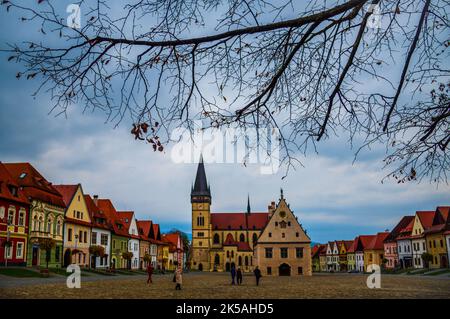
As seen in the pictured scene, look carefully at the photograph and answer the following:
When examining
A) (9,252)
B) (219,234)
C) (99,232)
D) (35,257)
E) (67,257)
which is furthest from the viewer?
(219,234)

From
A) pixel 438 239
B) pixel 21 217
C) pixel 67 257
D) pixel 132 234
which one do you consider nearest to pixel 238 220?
pixel 132 234

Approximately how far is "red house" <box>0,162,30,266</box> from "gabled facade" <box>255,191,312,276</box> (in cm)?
3137

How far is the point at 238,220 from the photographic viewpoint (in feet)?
388

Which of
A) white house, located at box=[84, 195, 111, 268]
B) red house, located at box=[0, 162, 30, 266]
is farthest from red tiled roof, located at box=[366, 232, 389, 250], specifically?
red house, located at box=[0, 162, 30, 266]

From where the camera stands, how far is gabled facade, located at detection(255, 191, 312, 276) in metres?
57.9

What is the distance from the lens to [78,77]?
478 cm

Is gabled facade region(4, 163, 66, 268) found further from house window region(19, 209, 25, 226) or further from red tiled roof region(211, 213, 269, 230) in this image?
red tiled roof region(211, 213, 269, 230)

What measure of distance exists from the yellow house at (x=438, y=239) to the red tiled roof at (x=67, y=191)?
43.1 m

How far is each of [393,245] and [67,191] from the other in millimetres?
55287

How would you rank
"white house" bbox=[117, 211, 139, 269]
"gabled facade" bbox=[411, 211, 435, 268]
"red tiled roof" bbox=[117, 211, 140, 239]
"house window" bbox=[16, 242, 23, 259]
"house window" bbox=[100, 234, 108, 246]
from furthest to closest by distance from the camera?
"white house" bbox=[117, 211, 139, 269], "red tiled roof" bbox=[117, 211, 140, 239], "gabled facade" bbox=[411, 211, 435, 268], "house window" bbox=[100, 234, 108, 246], "house window" bbox=[16, 242, 23, 259]

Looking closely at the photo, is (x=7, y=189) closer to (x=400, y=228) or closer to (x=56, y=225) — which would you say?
(x=56, y=225)

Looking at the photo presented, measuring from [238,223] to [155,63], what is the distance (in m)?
114

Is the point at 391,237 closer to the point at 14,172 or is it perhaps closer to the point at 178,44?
the point at 14,172
